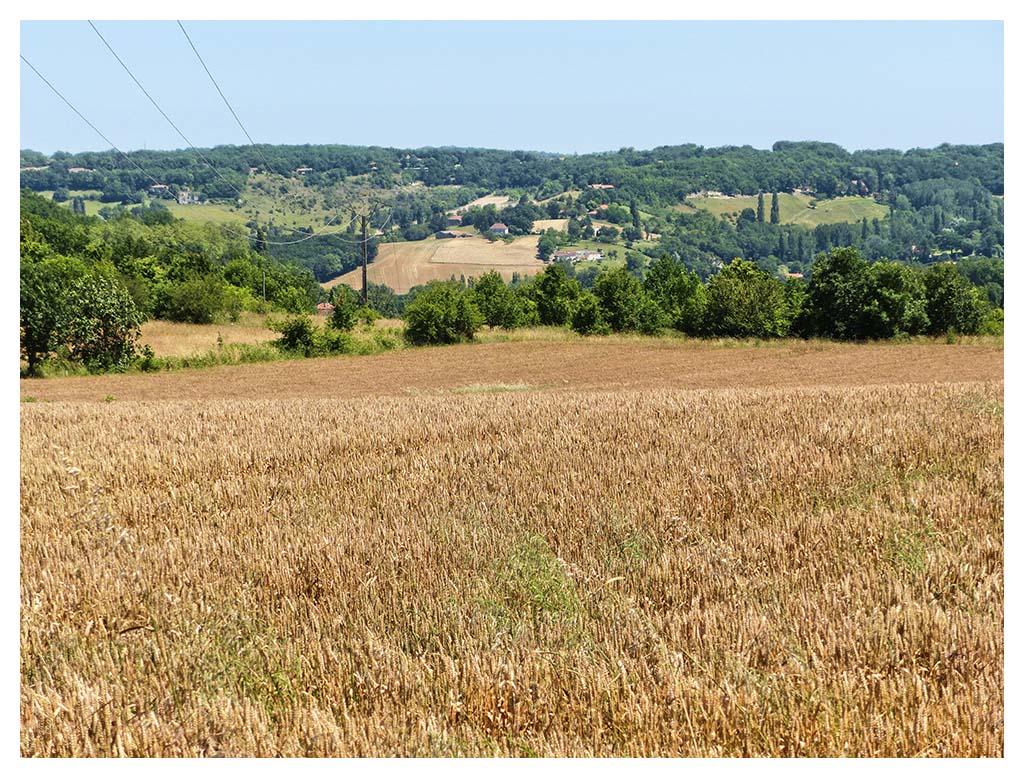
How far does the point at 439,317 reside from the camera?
49625 millimetres

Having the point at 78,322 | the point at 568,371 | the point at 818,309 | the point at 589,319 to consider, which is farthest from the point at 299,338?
the point at 818,309

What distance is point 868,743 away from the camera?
3.37m

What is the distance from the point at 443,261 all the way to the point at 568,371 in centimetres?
12221

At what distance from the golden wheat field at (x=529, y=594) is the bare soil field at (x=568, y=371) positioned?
21.5 metres

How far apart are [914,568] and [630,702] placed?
94.5 inches

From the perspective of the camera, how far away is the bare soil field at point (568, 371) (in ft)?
106

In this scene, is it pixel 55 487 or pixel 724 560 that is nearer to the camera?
pixel 724 560

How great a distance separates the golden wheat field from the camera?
3.57 metres

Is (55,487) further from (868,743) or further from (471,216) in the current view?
(471,216)

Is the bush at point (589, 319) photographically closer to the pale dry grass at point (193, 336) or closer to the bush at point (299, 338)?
the bush at point (299, 338)

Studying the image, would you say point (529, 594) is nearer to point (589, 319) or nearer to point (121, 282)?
point (589, 319)

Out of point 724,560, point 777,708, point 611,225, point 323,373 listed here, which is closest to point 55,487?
point 724,560

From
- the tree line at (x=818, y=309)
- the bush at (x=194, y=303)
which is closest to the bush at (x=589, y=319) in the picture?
the tree line at (x=818, y=309)
